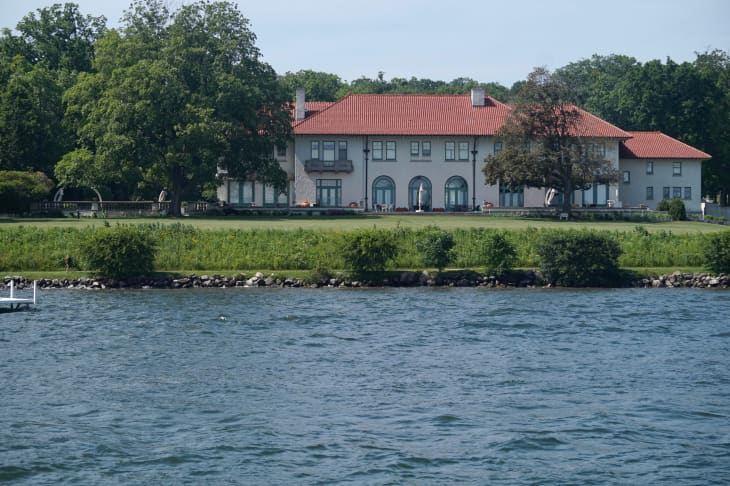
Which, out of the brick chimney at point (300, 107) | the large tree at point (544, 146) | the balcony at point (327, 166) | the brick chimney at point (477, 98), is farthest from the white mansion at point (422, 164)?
the large tree at point (544, 146)

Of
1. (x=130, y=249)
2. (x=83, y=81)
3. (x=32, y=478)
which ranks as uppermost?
(x=83, y=81)

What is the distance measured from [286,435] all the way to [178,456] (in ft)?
7.58

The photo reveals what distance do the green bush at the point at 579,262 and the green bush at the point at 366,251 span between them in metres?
6.39

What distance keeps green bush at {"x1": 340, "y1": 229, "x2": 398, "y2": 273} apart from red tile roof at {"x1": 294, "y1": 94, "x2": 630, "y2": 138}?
3862 cm

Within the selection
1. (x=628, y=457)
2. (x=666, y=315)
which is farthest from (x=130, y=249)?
(x=628, y=457)

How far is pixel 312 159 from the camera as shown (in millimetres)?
85250

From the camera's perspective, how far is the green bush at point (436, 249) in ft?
152

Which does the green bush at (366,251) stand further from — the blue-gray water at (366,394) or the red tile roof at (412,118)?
the red tile roof at (412,118)

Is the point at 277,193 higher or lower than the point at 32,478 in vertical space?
higher

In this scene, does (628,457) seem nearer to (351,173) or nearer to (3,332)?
(3,332)

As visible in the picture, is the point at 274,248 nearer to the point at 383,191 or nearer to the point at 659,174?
the point at 383,191

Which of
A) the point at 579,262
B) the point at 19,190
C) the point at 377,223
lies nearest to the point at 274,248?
the point at 579,262

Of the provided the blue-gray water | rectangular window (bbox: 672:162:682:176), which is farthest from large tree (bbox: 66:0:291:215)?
the blue-gray water

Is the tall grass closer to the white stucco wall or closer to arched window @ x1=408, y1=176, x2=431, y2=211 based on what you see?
arched window @ x1=408, y1=176, x2=431, y2=211
